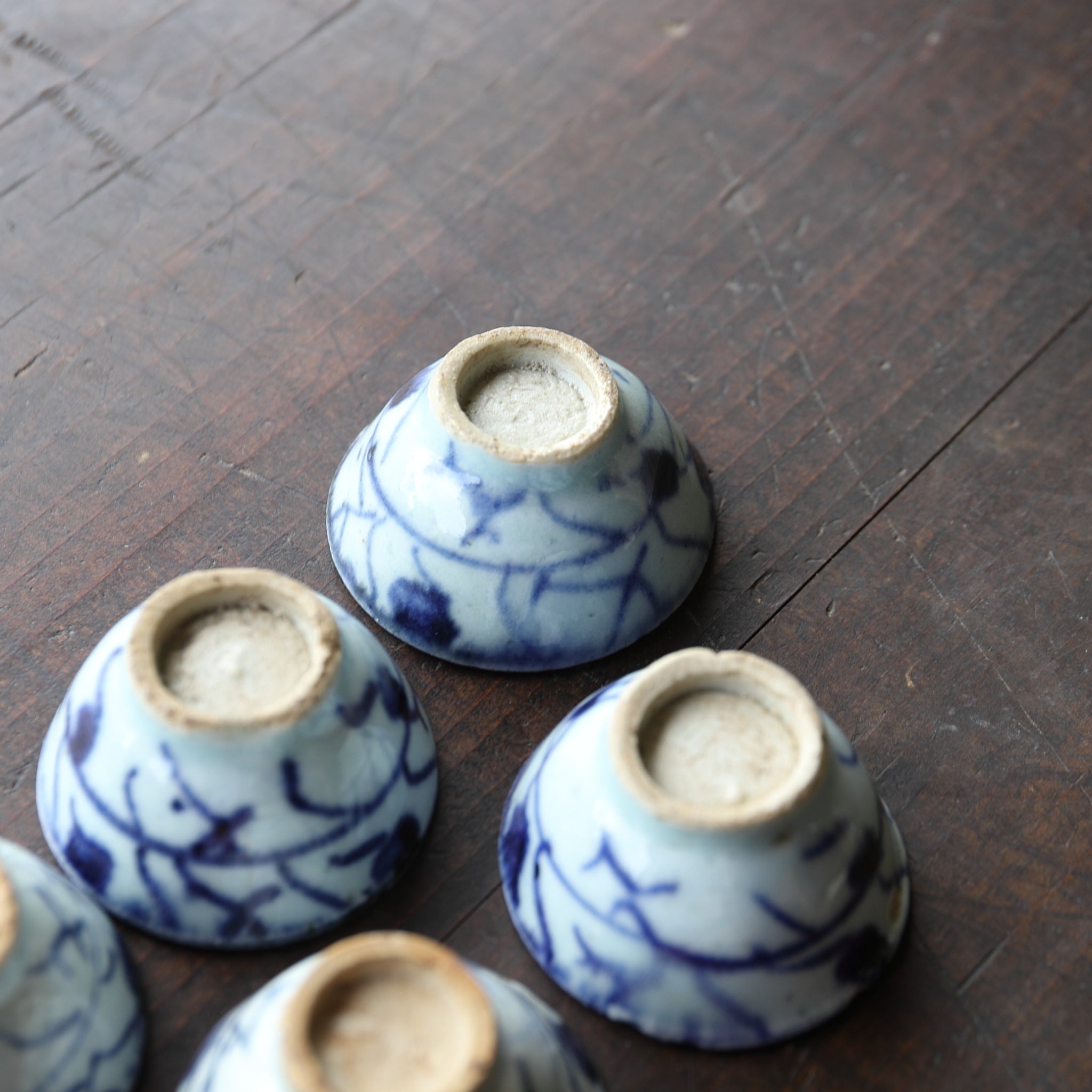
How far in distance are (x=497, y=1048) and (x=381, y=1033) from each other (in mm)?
57

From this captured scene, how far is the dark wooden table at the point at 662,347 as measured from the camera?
823mm

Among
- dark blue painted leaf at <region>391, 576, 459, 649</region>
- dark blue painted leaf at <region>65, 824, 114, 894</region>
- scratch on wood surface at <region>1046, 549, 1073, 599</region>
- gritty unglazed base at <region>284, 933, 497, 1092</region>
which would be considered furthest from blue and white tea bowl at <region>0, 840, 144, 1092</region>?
scratch on wood surface at <region>1046, 549, 1073, 599</region>

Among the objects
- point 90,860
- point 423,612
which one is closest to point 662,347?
point 423,612

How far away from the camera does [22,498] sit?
967 millimetres

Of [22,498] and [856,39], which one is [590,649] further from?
[856,39]

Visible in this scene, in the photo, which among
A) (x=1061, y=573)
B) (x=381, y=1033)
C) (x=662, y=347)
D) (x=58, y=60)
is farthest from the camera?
(x=58, y=60)

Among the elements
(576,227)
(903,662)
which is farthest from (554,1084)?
(576,227)

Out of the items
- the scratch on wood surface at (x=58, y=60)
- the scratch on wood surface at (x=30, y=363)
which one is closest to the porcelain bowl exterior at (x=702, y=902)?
the scratch on wood surface at (x=30, y=363)

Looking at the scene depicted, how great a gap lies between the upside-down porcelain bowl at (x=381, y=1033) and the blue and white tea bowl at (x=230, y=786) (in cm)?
10

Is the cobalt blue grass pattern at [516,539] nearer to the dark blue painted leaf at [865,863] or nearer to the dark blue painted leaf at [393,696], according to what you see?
the dark blue painted leaf at [393,696]

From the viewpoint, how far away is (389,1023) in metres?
0.62

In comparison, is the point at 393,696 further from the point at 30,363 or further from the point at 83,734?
the point at 30,363

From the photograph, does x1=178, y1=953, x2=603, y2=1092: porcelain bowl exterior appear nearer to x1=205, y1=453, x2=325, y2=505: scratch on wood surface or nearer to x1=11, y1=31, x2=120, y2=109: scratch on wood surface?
x1=205, y1=453, x2=325, y2=505: scratch on wood surface

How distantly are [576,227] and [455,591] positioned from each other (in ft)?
1.46
